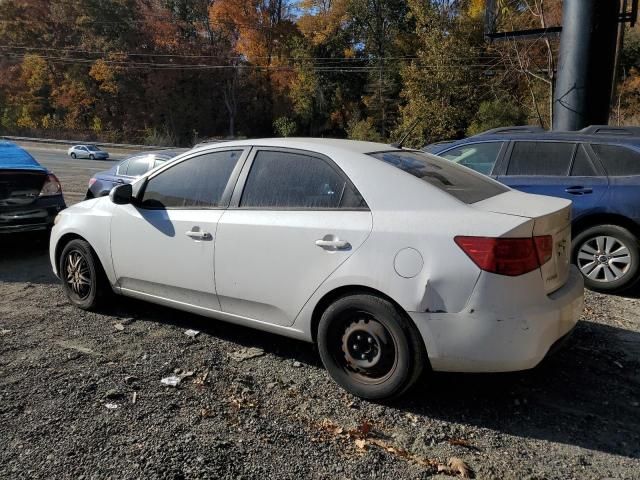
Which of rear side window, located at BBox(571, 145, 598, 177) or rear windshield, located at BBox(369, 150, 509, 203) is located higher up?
rear windshield, located at BBox(369, 150, 509, 203)

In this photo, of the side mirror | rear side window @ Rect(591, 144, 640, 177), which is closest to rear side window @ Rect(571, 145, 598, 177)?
rear side window @ Rect(591, 144, 640, 177)

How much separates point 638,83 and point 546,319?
104ft

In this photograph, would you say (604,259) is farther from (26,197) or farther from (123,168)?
(123,168)

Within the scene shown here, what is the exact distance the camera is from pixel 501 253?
2834 millimetres

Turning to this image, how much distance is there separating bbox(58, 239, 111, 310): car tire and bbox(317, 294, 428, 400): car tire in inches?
91.4

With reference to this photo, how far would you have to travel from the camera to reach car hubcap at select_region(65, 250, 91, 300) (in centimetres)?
478

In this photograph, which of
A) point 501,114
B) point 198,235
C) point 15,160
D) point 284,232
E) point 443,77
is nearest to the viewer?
point 284,232

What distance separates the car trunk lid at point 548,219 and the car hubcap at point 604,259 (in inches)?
90.5

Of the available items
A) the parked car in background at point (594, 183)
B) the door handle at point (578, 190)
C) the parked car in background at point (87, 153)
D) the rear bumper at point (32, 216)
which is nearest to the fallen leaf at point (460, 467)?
the parked car in background at point (594, 183)

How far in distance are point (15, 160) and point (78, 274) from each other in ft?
11.5

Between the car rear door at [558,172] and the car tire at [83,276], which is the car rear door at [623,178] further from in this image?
the car tire at [83,276]

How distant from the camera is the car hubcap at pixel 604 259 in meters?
5.40

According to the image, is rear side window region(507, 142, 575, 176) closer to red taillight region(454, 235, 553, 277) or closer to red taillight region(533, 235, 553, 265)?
red taillight region(533, 235, 553, 265)

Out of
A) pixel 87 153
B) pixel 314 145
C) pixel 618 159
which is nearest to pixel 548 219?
pixel 314 145
